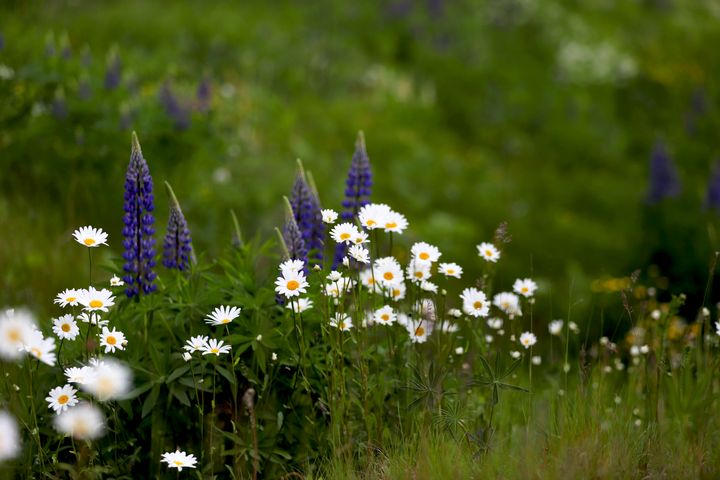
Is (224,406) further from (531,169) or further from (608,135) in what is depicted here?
(608,135)

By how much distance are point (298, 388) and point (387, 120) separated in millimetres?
8763

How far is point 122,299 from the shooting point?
342 centimetres

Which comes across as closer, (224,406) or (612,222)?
(224,406)

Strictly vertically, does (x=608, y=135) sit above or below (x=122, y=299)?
above

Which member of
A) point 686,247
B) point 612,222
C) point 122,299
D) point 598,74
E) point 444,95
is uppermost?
point 598,74

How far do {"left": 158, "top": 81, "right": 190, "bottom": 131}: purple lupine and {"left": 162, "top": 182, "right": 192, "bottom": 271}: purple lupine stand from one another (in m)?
3.87

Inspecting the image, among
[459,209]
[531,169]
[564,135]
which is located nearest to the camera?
[459,209]

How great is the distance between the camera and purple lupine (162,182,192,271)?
3353mm

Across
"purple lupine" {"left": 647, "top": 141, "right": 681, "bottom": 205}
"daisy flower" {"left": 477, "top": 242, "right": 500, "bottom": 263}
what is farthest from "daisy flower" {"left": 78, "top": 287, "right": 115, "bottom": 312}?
"purple lupine" {"left": 647, "top": 141, "right": 681, "bottom": 205}

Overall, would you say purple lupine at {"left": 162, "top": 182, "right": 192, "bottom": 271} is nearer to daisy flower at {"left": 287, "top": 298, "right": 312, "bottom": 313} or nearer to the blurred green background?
daisy flower at {"left": 287, "top": 298, "right": 312, "bottom": 313}

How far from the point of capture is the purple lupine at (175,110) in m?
7.09

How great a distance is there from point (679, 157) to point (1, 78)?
11502 mm

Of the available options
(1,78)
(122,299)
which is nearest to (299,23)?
(1,78)

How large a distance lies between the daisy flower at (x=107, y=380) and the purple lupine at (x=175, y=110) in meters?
4.39
